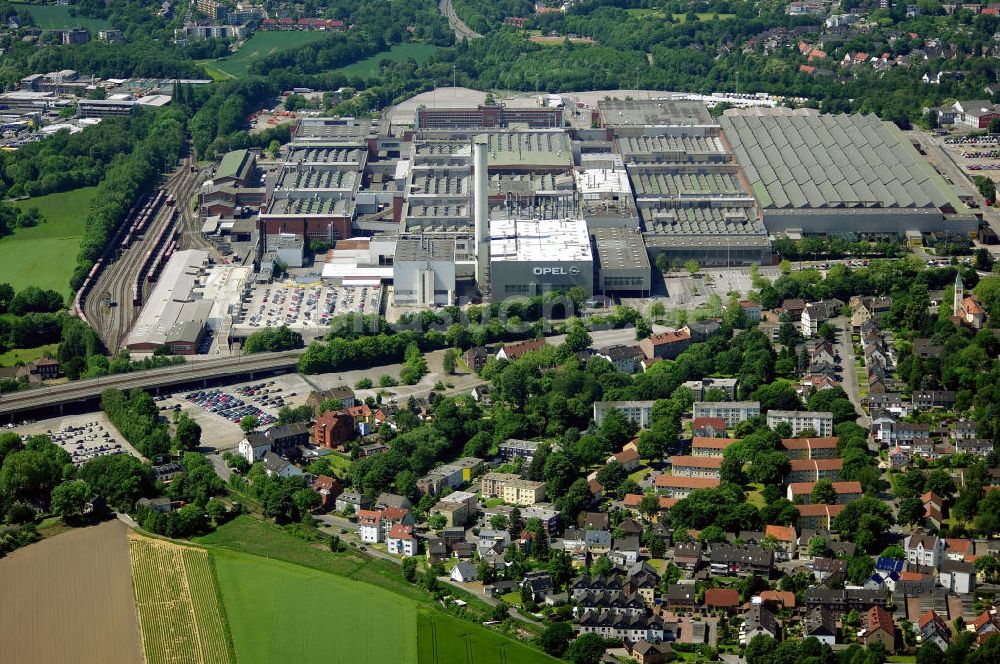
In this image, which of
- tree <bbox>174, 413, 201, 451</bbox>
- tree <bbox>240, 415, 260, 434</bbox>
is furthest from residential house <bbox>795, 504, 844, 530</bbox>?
tree <bbox>174, 413, 201, 451</bbox>

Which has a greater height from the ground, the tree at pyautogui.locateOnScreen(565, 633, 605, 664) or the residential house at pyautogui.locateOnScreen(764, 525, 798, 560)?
the residential house at pyautogui.locateOnScreen(764, 525, 798, 560)

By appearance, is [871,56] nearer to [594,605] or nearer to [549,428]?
[549,428]

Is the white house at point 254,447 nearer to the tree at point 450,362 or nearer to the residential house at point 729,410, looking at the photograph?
the tree at point 450,362

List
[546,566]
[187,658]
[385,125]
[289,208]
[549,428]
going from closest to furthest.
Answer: [187,658]
[546,566]
[549,428]
[289,208]
[385,125]

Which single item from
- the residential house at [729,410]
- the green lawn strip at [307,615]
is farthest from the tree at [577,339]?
the green lawn strip at [307,615]

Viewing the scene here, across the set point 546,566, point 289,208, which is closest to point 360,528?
point 546,566

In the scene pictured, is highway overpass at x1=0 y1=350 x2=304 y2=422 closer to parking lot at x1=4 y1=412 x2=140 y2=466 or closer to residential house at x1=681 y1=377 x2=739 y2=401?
parking lot at x1=4 y1=412 x2=140 y2=466
